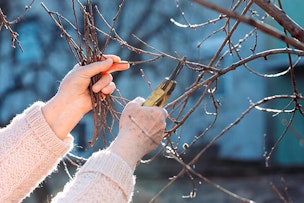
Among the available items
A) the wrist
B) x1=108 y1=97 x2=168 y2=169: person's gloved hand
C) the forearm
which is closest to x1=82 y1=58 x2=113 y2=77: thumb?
the forearm

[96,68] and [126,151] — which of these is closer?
[126,151]

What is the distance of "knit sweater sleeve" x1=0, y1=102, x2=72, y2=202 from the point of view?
2098 mm

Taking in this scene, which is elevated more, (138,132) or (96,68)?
(96,68)

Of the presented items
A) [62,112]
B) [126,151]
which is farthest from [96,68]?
[126,151]

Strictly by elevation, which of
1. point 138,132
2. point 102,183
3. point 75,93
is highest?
point 75,93

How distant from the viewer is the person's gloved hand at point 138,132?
1.80 meters

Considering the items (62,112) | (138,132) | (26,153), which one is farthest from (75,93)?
(138,132)

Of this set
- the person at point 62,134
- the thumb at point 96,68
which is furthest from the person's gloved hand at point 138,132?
the thumb at point 96,68

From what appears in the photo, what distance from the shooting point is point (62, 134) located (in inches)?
87.5

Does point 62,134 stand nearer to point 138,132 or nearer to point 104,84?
point 104,84

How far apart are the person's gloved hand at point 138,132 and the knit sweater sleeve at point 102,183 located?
0.04 metres

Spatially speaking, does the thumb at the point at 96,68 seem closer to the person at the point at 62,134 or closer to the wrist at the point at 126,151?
the person at the point at 62,134

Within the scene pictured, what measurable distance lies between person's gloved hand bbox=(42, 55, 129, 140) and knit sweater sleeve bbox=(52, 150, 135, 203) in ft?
1.43

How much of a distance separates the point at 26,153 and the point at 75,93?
0.21m
